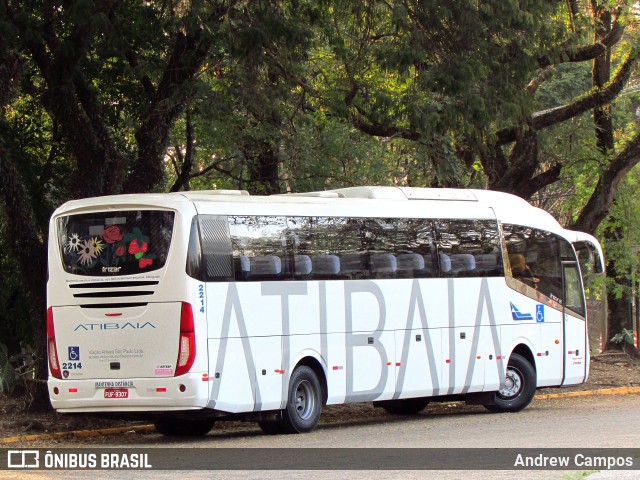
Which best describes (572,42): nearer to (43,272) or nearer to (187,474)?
(43,272)

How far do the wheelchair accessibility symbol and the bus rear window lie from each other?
37.3 inches

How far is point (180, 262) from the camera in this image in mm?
14055

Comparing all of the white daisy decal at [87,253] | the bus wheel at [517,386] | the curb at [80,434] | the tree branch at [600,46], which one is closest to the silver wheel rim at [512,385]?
the bus wheel at [517,386]

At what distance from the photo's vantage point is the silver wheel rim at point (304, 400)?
15.8m

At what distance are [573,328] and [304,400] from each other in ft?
21.2

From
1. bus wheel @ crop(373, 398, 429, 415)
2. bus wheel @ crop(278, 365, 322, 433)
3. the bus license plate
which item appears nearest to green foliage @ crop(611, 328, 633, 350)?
bus wheel @ crop(373, 398, 429, 415)

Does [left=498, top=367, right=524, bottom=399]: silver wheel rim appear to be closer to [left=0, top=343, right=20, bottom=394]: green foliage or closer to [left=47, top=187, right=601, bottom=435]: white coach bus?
[left=47, top=187, right=601, bottom=435]: white coach bus

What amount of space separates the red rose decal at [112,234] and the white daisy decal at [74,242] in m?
0.39

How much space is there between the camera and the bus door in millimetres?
20266

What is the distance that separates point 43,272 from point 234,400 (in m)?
4.49

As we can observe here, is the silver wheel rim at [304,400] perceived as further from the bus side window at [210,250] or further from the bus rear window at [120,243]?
the bus rear window at [120,243]

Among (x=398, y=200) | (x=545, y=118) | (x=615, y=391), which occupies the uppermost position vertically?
(x=545, y=118)

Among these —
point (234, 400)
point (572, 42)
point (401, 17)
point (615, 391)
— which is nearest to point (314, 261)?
point (234, 400)

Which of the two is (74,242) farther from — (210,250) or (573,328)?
(573,328)
